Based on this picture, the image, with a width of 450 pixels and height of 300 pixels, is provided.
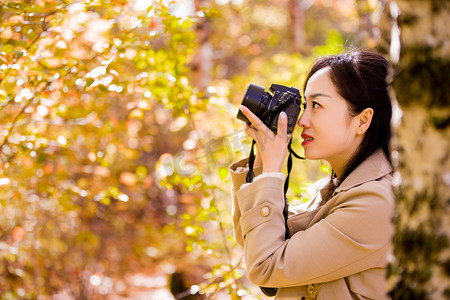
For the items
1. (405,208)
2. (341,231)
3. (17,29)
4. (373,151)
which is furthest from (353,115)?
(17,29)

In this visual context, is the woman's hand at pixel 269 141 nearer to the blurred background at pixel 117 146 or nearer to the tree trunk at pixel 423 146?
the blurred background at pixel 117 146

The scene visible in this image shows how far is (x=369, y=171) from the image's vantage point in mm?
1463

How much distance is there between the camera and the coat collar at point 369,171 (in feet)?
4.74

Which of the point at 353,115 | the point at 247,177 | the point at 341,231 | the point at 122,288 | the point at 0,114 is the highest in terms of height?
the point at 353,115

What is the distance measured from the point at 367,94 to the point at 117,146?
2.73 metres

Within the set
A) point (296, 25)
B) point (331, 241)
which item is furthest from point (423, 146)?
point (296, 25)

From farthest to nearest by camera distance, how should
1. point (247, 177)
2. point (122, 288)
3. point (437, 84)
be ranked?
point (122, 288) → point (247, 177) → point (437, 84)

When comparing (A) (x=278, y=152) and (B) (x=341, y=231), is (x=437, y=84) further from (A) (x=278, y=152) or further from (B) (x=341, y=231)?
(A) (x=278, y=152)

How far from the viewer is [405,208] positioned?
2.72ft

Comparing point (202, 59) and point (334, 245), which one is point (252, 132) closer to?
point (334, 245)

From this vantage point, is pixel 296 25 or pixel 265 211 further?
pixel 296 25

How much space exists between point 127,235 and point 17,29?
3.77 metres

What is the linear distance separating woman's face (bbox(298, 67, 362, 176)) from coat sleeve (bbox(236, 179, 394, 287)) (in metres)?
0.18

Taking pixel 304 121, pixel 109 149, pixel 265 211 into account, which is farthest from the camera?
pixel 109 149
